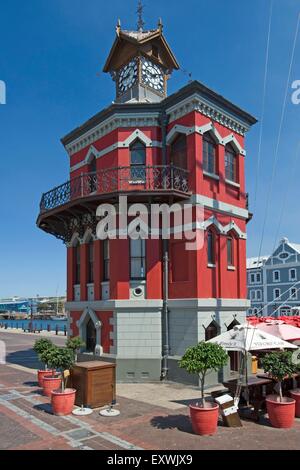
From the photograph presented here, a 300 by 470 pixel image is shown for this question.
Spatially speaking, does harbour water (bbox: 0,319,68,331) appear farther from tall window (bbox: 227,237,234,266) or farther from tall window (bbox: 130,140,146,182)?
tall window (bbox: 130,140,146,182)

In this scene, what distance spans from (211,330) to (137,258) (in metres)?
4.01

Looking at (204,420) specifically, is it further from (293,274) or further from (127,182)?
(293,274)

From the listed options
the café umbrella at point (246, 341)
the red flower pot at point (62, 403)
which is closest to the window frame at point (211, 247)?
Result: the café umbrella at point (246, 341)

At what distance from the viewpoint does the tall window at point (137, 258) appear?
17016 millimetres

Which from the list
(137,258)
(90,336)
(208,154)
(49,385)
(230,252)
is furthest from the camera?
(90,336)

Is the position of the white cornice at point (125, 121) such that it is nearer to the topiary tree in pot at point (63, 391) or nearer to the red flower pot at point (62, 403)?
the topiary tree in pot at point (63, 391)

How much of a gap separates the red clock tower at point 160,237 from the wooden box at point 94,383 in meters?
3.85

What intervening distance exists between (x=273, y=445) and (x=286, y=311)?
5698 centimetres

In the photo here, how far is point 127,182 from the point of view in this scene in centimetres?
1695

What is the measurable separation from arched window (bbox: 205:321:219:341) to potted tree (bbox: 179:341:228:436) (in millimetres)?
5736

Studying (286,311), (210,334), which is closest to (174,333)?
(210,334)

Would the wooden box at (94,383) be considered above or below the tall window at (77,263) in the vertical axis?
below

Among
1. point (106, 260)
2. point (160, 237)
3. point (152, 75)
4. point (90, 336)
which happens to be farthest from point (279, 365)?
point (152, 75)

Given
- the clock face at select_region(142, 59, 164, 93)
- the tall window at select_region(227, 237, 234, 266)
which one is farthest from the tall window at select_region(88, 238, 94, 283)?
the clock face at select_region(142, 59, 164, 93)
